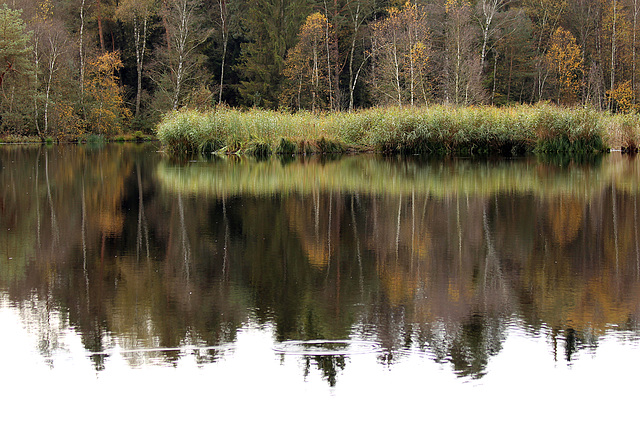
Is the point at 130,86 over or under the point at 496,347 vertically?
over

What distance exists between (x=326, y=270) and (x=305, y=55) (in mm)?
47309

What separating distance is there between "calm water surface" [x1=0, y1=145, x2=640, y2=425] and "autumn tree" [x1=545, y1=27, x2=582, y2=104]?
151 ft

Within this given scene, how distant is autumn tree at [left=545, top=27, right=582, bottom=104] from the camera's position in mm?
52875

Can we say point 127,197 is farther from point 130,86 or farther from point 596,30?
point 596,30

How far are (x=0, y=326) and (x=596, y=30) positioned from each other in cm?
5812

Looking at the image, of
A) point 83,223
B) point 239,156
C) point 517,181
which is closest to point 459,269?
point 83,223

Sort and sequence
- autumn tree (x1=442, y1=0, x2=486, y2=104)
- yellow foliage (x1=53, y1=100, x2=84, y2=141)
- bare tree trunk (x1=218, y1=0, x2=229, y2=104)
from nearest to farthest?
autumn tree (x1=442, y1=0, x2=486, y2=104) → yellow foliage (x1=53, y1=100, x2=84, y2=141) → bare tree trunk (x1=218, y1=0, x2=229, y2=104)

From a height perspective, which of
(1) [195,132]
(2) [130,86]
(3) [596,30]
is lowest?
(1) [195,132]

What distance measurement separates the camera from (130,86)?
5772 cm

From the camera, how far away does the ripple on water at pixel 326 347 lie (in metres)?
4.27

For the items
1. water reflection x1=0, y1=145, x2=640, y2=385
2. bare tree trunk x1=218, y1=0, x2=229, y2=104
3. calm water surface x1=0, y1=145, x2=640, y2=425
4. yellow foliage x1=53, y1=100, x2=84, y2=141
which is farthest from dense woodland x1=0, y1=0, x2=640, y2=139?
calm water surface x1=0, y1=145, x2=640, y2=425

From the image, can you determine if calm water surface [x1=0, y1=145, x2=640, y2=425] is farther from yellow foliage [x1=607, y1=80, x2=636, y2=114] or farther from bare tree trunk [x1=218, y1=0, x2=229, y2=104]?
bare tree trunk [x1=218, y1=0, x2=229, y2=104]

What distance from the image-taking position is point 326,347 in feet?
14.3

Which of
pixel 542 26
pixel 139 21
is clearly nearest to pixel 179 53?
pixel 139 21
